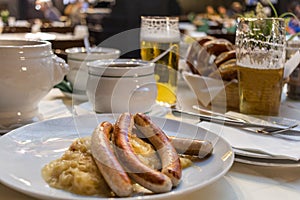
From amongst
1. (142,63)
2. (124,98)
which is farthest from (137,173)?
(142,63)

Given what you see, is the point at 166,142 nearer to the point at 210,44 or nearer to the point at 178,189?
the point at 178,189

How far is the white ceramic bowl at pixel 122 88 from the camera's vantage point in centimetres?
94

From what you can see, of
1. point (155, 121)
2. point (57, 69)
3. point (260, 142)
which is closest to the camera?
point (260, 142)

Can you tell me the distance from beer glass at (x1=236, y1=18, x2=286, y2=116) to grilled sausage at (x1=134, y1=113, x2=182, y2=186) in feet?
1.52

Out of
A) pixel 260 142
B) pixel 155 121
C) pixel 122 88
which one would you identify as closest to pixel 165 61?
pixel 122 88

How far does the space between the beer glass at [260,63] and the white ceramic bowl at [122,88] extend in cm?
26

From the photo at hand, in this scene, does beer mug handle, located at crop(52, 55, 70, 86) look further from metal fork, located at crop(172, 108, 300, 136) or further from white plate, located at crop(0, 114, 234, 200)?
metal fork, located at crop(172, 108, 300, 136)

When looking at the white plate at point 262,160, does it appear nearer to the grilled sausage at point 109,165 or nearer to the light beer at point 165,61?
the grilled sausage at point 109,165

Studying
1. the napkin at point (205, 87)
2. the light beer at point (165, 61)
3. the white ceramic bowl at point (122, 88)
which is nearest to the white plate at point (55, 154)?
the white ceramic bowl at point (122, 88)

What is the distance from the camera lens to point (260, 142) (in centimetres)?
74

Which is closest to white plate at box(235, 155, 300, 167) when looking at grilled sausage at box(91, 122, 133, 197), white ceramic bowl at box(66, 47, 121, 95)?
grilled sausage at box(91, 122, 133, 197)

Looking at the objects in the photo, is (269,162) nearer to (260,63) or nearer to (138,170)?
(138,170)

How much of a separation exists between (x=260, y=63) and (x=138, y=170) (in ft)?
2.01

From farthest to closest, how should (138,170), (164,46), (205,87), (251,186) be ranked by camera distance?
(164,46)
(205,87)
(251,186)
(138,170)
